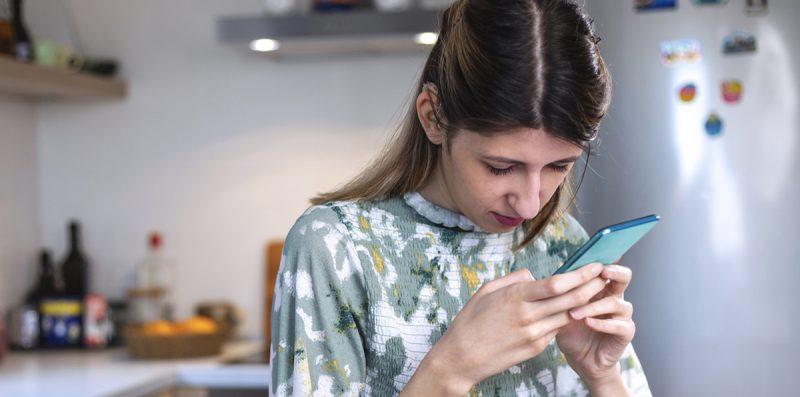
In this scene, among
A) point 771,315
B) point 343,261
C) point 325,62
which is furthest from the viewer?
point 325,62

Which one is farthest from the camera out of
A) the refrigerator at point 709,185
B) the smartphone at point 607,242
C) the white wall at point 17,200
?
the white wall at point 17,200

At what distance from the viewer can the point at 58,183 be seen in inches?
125

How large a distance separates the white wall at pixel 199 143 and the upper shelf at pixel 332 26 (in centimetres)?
40

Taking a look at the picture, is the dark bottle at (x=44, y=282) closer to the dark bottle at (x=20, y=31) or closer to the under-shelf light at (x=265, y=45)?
the dark bottle at (x=20, y=31)

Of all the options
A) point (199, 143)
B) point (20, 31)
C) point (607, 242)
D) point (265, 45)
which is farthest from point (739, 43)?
point (20, 31)

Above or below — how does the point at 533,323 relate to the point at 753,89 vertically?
below

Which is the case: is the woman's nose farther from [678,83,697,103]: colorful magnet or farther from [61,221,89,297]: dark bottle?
[61,221,89,297]: dark bottle

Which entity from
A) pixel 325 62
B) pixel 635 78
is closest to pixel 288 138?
pixel 325 62

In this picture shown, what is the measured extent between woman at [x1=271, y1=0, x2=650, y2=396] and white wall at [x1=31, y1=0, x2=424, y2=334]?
72.8 inches

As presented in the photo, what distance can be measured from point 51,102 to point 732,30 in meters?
2.21

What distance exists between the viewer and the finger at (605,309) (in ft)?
3.11

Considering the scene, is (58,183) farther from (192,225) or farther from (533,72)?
(533,72)

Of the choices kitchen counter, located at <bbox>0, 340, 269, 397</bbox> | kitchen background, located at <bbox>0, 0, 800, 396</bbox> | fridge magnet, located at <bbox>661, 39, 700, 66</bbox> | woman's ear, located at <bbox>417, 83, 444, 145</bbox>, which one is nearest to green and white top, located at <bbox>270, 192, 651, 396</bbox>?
woman's ear, located at <bbox>417, 83, 444, 145</bbox>

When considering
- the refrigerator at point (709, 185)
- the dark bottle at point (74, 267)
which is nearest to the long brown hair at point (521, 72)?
the refrigerator at point (709, 185)
